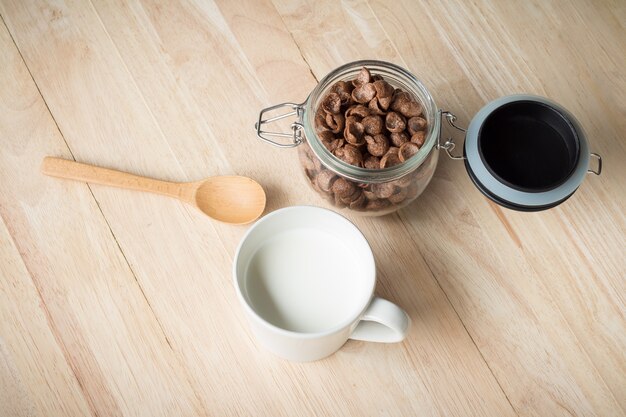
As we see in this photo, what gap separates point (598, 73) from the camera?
769 millimetres

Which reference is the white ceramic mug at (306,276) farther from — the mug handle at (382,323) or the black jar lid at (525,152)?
the black jar lid at (525,152)

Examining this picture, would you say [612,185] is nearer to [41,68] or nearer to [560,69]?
[560,69]

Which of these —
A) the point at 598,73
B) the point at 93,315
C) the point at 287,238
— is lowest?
the point at 93,315

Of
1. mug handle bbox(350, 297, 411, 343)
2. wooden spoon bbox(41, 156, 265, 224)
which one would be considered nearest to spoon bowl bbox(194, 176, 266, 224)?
wooden spoon bbox(41, 156, 265, 224)

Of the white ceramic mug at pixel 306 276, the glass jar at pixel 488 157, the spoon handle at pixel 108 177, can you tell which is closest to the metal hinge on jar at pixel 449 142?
the glass jar at pixel 488 157

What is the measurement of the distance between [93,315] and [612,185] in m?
0.63

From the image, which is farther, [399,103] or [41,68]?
[41,68]

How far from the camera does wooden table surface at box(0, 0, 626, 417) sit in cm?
69

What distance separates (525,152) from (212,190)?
35 centimetres

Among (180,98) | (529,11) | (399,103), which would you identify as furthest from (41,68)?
(529,11)

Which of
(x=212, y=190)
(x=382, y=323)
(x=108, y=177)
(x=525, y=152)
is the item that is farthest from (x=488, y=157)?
(x=108, y=177)

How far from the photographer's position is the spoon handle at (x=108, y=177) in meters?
0.72

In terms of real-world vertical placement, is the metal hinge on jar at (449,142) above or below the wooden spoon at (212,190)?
above

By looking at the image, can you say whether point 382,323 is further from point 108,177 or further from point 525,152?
point 108,177
